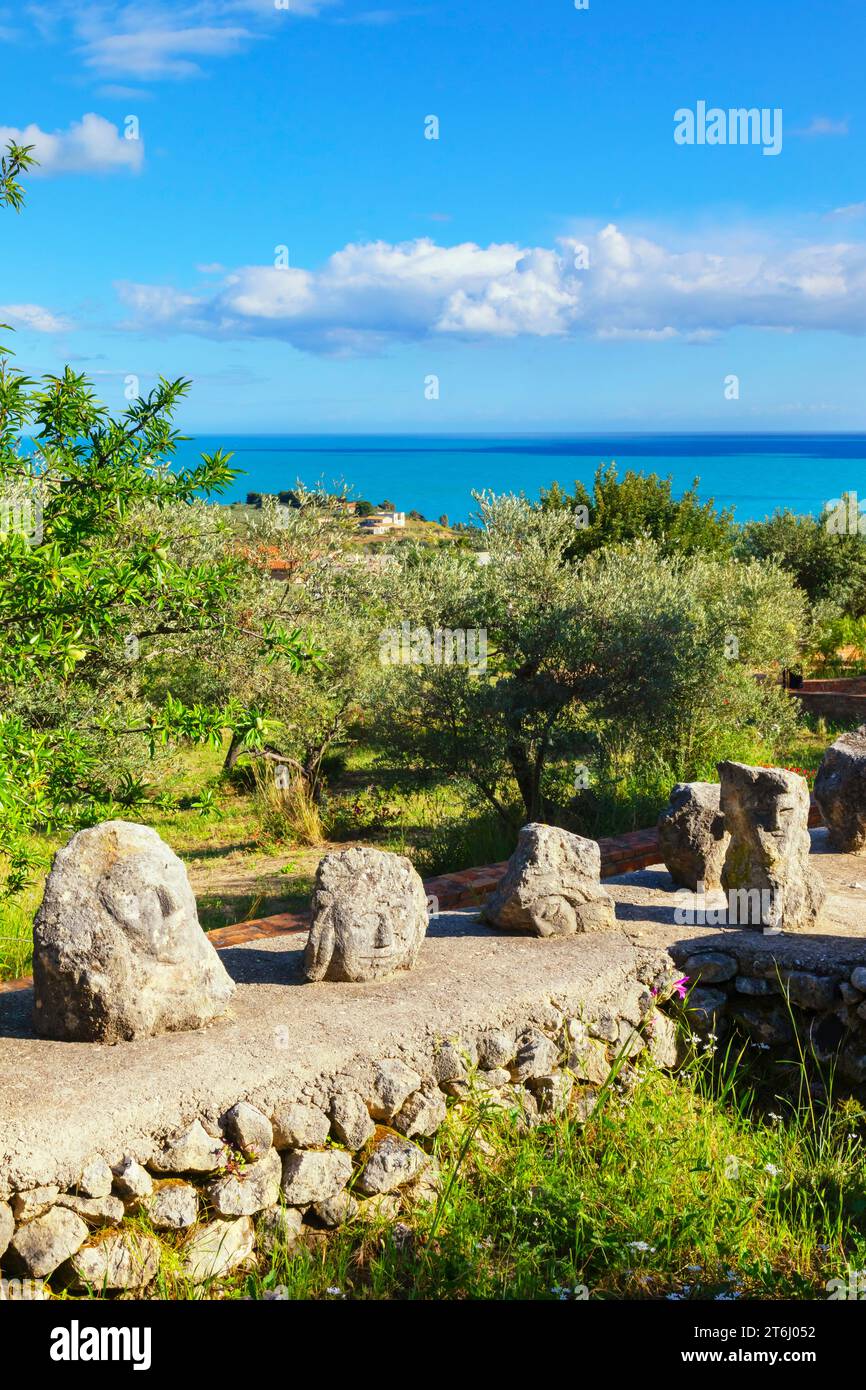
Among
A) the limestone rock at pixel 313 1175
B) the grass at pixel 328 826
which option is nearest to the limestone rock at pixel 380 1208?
the limestone rock at pixel 313 1175

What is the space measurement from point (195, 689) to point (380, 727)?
11.8 feet

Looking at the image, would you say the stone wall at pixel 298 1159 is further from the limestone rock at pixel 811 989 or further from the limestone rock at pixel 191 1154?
the limestone rock at pixel 811 989

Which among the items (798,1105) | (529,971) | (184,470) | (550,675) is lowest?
(798,1105)

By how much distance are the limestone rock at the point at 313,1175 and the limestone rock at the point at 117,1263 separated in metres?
0.53

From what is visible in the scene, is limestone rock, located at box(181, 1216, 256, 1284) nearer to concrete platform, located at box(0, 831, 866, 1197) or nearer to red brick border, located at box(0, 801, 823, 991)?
concrete platform, located at box(0, 831, 866, 1197)

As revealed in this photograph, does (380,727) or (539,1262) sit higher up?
(380,727)

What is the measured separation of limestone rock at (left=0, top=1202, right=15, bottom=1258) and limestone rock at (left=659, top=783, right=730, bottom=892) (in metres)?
3.82

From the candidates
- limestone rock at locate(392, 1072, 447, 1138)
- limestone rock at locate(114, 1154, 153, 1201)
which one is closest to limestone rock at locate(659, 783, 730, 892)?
limestone rock at locate(392, 1072, 447, 1138)

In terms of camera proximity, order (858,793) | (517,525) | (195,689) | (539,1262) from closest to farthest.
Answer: (539,1262), (858,793), (517,525), (195,689)

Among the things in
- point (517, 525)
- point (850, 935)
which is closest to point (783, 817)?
point (850, 935)

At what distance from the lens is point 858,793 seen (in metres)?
6.82

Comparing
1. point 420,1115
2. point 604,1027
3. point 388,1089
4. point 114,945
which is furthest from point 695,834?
point 114,945

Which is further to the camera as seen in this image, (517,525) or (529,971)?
(517,525)

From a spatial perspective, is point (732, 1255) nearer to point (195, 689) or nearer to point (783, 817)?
point (783, 817)
